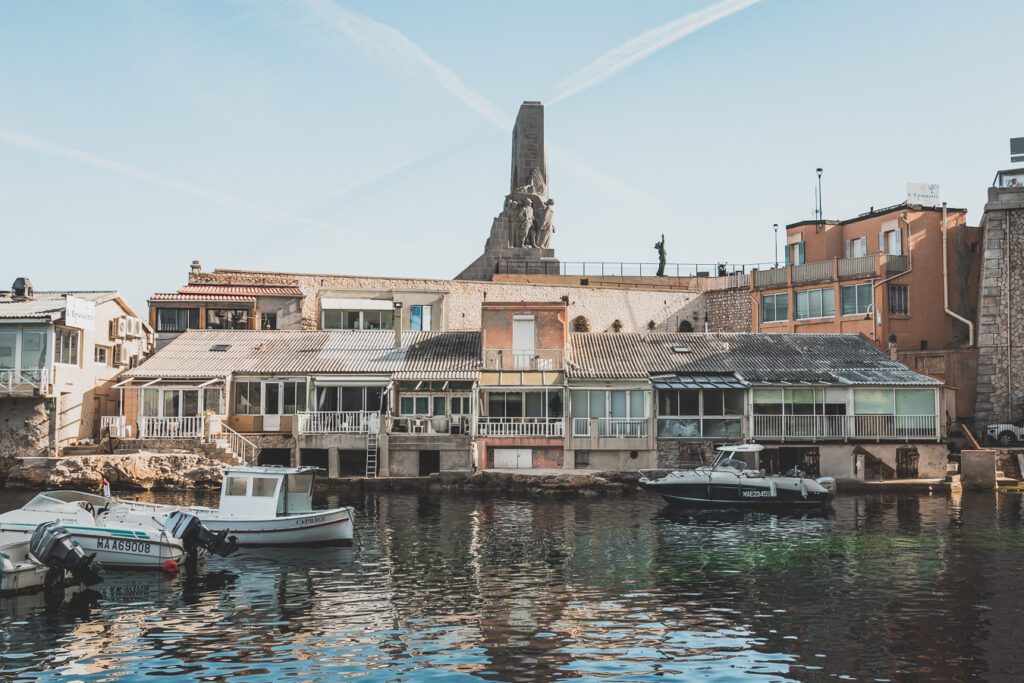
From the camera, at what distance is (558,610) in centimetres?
2097

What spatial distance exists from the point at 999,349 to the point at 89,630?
5004 cm

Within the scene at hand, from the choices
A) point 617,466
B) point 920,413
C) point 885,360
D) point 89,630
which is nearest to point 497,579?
point 89,630

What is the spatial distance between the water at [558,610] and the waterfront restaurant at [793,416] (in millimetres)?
12671

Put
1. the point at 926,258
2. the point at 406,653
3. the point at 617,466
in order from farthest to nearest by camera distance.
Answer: the point at 926,258 → the point at 617,466 → the point at 406,653

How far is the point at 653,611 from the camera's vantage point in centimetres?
2102

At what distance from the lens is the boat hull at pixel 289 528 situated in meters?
29.2

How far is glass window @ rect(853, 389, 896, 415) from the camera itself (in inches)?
1832

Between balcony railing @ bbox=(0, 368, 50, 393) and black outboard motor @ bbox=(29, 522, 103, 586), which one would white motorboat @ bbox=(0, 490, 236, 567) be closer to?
black outboard motor @ bbox=(29, 522, 103, 586)

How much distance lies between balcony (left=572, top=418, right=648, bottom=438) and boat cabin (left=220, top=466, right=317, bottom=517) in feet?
60.3

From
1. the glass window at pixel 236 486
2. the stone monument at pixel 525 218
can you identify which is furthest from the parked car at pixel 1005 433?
the glass window at pixel 236 486

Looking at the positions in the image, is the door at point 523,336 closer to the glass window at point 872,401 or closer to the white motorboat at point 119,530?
the glass window at point 872,401

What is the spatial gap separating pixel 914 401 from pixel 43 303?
42.5 metres

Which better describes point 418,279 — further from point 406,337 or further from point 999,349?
point 999,349

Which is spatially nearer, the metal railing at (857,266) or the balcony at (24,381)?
the balcony at (24,381)
